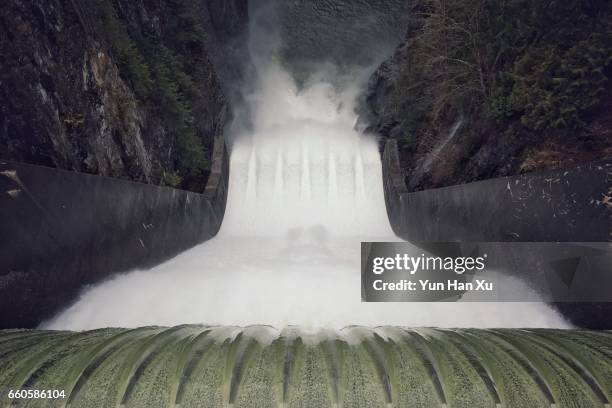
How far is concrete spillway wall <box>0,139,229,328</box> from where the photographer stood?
463cm

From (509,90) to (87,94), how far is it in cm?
841

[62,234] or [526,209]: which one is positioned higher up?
[526,209]

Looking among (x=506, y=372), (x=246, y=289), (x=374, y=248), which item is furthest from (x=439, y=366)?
(x=374, y=248)

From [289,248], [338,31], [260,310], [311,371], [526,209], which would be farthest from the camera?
[338,31]

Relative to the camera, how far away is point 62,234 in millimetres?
5395

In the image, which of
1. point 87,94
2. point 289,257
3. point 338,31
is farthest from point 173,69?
point 338,31

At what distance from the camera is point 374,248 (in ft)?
35.9

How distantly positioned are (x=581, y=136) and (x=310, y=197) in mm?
8210

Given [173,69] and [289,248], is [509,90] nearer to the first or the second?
[289,248]

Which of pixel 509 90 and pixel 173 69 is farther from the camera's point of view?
pixel 173 69

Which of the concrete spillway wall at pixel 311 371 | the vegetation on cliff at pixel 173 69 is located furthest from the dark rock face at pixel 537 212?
the vegetation on cliff at pixel 173 69

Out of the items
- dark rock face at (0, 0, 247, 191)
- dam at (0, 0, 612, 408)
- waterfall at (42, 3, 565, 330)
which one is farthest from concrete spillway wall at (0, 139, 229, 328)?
dark rock face at (0, 0, 247, 191)

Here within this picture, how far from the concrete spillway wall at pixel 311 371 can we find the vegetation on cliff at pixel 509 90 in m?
4.17

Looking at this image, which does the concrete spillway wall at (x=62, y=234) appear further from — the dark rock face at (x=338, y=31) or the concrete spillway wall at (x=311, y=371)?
the dark rock face at (x=338, y=31)
